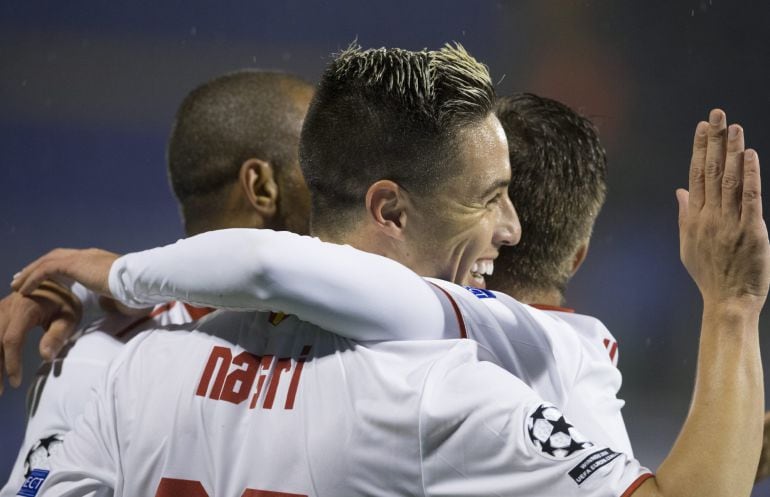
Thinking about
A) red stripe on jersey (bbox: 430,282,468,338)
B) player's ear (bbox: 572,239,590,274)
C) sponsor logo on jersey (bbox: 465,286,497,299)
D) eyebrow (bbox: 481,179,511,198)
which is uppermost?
eyebrow (bbox: 481,179,511,198)

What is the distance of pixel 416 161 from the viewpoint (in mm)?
1694

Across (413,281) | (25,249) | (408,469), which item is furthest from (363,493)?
(25,249)

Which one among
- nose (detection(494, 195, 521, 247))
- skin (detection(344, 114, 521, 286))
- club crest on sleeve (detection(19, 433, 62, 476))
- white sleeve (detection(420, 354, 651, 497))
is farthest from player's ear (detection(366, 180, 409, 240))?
club crest on sleeve (detection(19, 433, 62, 476))

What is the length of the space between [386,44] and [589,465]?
4.90 metres

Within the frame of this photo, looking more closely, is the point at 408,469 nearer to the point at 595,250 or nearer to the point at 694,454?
the point at 694,454

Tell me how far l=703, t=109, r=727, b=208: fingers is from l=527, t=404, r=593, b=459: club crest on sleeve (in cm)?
36

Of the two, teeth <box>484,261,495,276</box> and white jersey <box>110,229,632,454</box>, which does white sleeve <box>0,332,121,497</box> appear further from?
teeth <box>484,261,495,276</box>

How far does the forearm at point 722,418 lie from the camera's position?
4.06 ft

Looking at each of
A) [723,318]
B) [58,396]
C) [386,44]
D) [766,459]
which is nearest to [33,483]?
[58,396]

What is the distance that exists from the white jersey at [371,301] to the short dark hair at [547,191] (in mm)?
452

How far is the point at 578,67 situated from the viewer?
6.36 m

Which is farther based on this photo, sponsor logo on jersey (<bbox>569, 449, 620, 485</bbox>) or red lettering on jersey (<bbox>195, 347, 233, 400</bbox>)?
red lettering on jersey (<bbox>195, 347, 233, 400</bbox>)

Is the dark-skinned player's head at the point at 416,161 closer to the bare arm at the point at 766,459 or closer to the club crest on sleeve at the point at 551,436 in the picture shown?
the club crest on sleeve at the point at 551,436

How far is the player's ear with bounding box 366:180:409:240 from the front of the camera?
1.69 meters
